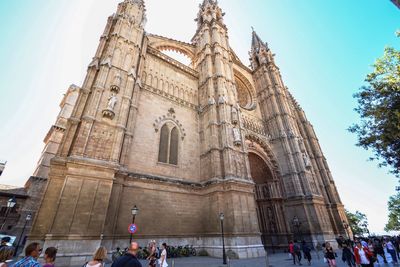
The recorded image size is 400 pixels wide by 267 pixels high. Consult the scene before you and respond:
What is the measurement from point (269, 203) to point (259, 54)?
2548 centimetres

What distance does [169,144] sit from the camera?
16.6 m

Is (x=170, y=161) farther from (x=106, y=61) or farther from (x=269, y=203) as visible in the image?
(x=269, y=203)

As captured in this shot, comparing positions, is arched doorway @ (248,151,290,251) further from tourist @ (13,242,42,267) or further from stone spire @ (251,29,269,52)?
stone spire @ (251,29,269,52)

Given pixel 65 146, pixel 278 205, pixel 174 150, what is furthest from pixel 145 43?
pixel 278 205

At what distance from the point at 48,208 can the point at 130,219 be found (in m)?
4.34

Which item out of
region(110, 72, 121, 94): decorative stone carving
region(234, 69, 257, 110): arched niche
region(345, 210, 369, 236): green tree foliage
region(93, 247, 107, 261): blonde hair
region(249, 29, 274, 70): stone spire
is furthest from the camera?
region(345, 210, 369, 236): green tree foliage

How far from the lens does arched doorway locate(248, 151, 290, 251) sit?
63.4 ft

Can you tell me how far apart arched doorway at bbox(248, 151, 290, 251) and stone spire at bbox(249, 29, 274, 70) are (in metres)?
18.3

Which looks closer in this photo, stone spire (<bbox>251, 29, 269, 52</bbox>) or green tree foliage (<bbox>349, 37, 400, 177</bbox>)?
green tree foliage (<bbox>349, 37, 400, 177</bbox>)

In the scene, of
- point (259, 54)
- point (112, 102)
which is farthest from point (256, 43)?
point (112, 102)

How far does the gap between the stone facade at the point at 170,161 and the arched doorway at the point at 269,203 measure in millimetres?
108

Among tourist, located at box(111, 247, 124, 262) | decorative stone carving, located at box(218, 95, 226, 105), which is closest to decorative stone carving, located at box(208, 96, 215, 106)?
decorative stone carving, located at box(218, 95, 226, 105)

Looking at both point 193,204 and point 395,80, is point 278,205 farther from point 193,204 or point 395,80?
point 395,80

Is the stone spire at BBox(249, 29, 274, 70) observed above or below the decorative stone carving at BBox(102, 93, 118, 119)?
above
